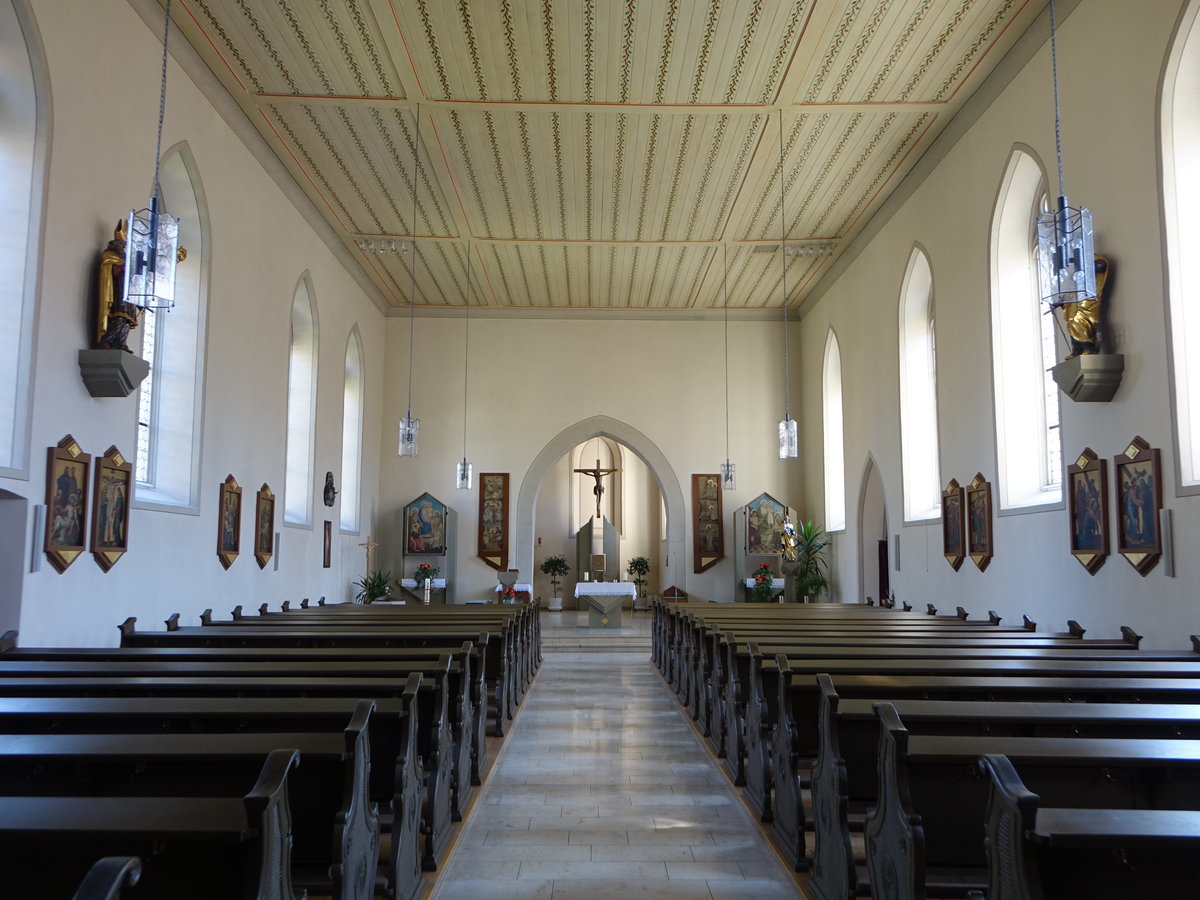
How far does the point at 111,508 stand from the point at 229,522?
2.36 meters

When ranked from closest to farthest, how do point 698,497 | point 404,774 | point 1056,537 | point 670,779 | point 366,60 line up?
1. point 404,774
2. point 670,779
3. point 1056,537
4. point 366,60
5. point 698,497

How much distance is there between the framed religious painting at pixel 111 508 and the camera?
684 cm

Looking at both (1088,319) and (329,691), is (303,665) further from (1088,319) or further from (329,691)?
(1088,319)

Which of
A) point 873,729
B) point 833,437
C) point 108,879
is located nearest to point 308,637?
point 873,729

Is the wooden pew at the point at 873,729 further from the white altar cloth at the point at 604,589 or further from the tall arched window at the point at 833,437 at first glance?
the tall arched window at the point at 833,437

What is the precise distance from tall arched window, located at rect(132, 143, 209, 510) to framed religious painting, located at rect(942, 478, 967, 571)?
791cm

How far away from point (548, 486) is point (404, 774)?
18688 millimetres

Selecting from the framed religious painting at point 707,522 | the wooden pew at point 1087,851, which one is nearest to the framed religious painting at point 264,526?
the framed religious painting at point 707,522

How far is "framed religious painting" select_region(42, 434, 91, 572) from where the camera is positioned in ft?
20.6

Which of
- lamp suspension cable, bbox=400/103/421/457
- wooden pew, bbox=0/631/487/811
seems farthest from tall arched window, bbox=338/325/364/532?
wooden pew, bbox=0/631/487/811

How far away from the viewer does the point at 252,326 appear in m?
10.1

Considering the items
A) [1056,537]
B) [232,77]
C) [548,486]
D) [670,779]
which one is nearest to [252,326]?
[232,77]

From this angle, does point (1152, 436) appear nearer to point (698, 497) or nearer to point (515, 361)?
point (698, 497)

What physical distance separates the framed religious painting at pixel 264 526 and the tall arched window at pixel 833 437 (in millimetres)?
9026
